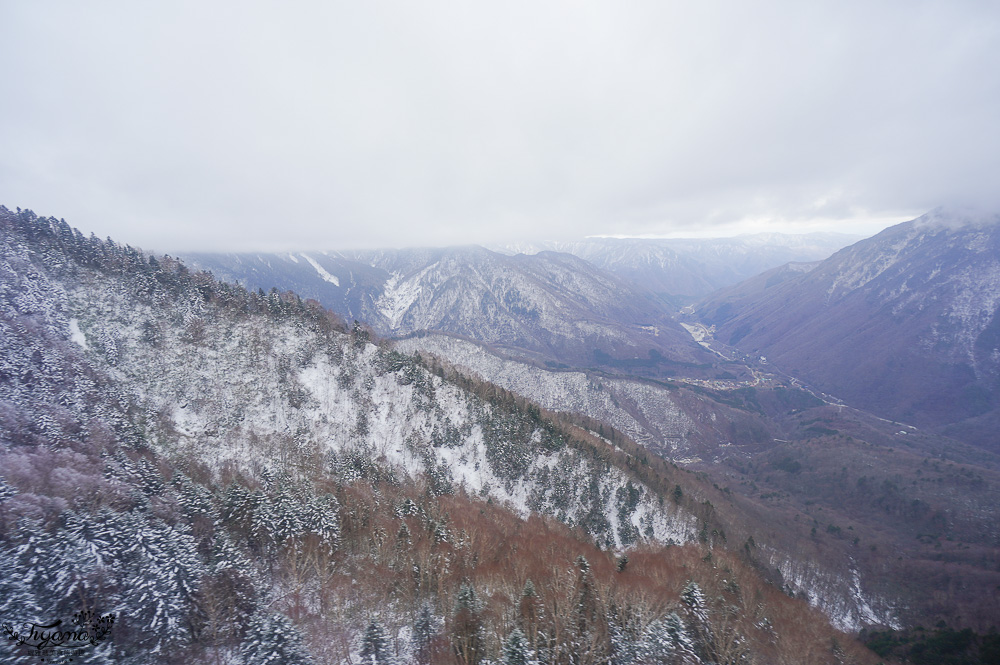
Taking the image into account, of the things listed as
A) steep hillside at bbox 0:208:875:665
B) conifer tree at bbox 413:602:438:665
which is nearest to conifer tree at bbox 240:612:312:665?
steep hillside at bbox 0:208:875:665

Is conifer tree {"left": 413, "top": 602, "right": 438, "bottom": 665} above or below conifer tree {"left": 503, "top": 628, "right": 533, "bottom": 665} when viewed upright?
below

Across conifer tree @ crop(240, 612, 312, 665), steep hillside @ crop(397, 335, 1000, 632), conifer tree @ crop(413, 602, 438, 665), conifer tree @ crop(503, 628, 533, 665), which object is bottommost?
steep hillside @ crop(397, 335, 1000, 632)

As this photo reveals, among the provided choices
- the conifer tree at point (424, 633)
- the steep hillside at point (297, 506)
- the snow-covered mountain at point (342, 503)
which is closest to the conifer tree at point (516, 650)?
the steep hillside at point (297, 506)

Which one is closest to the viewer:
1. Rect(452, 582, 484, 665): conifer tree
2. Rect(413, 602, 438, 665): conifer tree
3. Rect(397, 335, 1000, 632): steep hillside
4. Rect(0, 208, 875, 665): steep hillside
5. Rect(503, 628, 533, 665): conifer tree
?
Rect(503, 628, 533, 665): conifer tree

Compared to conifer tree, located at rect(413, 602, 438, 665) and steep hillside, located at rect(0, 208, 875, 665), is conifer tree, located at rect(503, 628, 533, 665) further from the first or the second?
conifer tree, located at rect(413, 602, 438, 665)

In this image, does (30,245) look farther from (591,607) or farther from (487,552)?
(591,607)

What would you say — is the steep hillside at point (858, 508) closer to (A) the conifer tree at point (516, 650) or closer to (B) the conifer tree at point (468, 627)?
(B) the conifer tree at point (468, 627)

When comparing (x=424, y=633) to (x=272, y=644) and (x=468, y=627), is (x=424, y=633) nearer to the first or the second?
(x=468, y=627)

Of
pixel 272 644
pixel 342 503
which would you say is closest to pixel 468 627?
pixel 272 644
